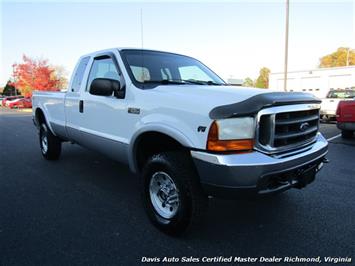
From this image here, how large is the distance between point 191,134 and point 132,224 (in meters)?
1.32

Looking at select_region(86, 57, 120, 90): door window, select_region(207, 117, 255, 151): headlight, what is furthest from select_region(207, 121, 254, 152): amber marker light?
select_region(86, 57, 120, 90): door window

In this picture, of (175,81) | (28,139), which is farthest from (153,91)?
(28,139)

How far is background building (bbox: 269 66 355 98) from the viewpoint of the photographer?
20.5 meters

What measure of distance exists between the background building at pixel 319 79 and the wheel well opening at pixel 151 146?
62.1 ft

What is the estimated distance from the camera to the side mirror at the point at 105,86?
3.42m

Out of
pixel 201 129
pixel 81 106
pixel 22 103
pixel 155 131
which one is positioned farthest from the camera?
pixel 22 103

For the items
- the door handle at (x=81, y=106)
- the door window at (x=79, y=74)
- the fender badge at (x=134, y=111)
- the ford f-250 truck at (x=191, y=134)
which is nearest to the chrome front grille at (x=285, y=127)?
the ford f-250 truck at (x=191, y=134)

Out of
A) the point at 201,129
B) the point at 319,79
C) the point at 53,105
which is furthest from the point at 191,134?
the point at 319,79

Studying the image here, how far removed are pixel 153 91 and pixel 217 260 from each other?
1.75 meters

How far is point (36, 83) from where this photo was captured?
38.1m

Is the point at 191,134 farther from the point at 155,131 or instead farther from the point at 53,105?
the point at 53,105

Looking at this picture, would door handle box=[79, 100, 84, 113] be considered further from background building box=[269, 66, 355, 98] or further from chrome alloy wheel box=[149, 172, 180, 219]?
background building box=[269, 66, 355, 98]

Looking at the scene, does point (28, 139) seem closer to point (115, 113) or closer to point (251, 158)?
point (115, 113)

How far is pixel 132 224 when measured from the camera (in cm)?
329
